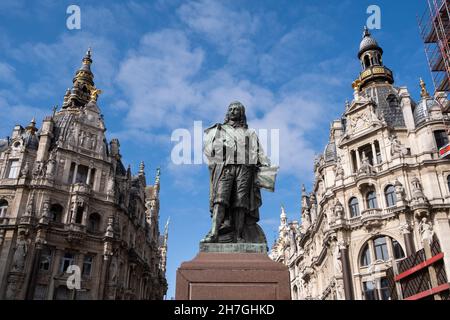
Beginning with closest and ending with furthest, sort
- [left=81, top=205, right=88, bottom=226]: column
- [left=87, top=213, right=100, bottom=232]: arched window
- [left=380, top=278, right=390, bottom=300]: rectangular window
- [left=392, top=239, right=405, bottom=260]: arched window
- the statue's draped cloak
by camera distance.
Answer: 1. the statue's draped cloak
2. [left=380, top=278, right=390, bottom=300]: rectangular window
3. [left=392, top=239, right=405, bottom=260]: arched window
4. [left=81, top=205, right=88, bottom=226]: column
5. [left=87, top=213, right=100, bottom=232]: arched window

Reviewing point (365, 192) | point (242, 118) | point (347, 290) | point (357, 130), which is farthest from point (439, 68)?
point (242, 118)

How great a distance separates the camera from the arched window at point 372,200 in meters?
37.4

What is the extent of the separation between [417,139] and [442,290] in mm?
18697

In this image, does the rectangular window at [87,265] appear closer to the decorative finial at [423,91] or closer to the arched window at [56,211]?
the arched window at [56,211]

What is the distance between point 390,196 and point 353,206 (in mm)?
3772

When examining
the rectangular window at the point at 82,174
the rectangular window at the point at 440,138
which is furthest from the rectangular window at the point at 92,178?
the rectangular window at the point at 440,138

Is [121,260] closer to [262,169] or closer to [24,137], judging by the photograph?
[24,137]

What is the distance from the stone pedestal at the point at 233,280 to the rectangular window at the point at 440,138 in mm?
34488

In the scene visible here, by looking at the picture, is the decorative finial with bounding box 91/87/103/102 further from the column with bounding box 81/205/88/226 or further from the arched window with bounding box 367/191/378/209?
the arched window with bounding box 367/191/378/209

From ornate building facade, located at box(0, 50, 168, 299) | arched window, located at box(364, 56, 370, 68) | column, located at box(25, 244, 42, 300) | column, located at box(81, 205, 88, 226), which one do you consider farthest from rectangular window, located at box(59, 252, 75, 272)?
arched window, located at box(364, 56, 370, 68)

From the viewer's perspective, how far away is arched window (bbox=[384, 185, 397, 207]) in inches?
1414

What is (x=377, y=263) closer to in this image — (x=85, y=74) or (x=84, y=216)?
(x=84, y=216)

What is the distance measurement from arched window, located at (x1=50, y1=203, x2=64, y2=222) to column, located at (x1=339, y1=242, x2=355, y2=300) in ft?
89.3
